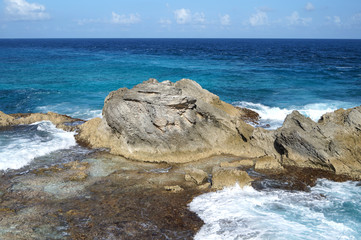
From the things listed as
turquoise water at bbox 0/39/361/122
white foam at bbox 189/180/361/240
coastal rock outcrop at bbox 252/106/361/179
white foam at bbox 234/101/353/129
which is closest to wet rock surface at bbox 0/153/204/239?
white foam at bbox 189/180/361/240

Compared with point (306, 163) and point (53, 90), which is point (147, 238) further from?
point (53, 90)

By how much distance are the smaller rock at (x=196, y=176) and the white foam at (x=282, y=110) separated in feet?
34.1

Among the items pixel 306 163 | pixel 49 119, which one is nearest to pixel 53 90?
pixel 49 119

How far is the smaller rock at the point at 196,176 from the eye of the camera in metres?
14.9

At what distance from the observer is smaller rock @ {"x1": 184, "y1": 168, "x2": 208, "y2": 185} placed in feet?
48.8

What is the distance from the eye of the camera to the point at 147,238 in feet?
35.6

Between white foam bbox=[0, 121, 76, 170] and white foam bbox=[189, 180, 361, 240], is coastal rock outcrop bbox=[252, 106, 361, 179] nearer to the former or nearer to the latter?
white foam bbox=[189, 180, 361, 240]

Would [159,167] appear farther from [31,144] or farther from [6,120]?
[6,120]

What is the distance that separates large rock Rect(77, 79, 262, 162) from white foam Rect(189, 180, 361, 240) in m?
4.52

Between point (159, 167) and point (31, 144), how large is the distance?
8482mm

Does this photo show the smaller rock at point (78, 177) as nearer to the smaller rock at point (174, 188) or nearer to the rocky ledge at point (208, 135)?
the rocky ledge at point (208, 135)

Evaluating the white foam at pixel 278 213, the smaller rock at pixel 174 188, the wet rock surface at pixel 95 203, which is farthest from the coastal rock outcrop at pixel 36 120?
the white foam at pixel 278 213

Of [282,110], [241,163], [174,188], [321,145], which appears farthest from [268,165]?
[282,110]

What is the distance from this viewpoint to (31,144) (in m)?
19.6
